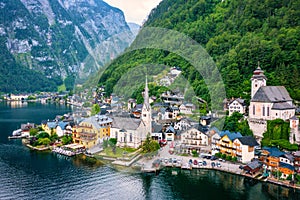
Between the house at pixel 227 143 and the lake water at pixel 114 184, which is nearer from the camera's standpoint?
the lake water at pixel 114 184

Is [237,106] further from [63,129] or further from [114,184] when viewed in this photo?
[63,129]

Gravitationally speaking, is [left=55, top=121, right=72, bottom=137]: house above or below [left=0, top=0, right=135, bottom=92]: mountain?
below

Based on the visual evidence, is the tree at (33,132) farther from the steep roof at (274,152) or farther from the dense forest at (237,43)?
the steep roof at (274,152)

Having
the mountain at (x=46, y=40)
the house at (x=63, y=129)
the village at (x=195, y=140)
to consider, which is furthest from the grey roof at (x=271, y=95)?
the mountain at (x=46, y=40)

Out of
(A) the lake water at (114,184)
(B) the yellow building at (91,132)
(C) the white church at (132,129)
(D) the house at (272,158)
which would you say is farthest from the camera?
(B) the yellow building at (91,132)

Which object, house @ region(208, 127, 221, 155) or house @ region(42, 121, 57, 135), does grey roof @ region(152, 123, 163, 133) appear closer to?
house @ region(208, 127, 221, 155)

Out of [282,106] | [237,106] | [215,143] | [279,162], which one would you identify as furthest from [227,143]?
[237,106]

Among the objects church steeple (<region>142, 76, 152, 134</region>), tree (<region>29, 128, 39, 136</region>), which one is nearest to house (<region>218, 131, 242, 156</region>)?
church steeple (<region>142, 76, 152, 134</region>)
